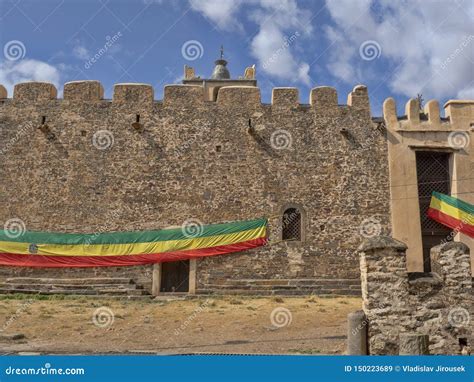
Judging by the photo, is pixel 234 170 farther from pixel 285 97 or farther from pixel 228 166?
pixel 285 97

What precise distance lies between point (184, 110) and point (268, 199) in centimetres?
406

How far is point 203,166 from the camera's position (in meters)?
14.9

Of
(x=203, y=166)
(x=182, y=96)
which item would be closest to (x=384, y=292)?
(x=203, y=166)

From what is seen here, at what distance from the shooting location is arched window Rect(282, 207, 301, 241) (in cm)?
1462

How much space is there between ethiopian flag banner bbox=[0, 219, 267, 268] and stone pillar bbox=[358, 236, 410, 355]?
23.5 feet

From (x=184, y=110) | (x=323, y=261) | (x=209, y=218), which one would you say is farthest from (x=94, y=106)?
(x=323, y=261)

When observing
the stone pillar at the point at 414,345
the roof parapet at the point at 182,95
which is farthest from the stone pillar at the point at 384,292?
the roof parapet at the point at 182,95

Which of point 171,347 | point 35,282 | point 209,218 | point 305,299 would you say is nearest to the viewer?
point 171,347

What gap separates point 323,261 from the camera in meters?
14.3

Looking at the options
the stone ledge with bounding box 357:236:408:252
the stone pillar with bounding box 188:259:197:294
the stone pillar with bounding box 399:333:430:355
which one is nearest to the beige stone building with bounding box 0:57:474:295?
the stone pillar with bounding box 188:259:197:294

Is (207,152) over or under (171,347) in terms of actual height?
over

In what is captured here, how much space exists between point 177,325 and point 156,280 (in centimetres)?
451

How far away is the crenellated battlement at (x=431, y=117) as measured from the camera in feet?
49.8

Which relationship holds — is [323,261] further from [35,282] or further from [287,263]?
[35,282]
